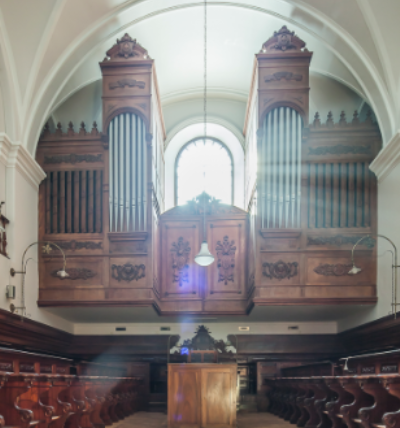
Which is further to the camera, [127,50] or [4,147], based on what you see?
[127,50]

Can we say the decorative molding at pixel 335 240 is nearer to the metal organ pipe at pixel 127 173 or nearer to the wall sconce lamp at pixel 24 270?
the metal organ pipe at pixel 127 173

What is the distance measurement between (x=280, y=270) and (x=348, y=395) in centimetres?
402

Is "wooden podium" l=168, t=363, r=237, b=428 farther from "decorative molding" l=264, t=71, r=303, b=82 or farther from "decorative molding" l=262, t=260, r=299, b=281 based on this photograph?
"decorative molding" l=264, t=71, r=303, b=82

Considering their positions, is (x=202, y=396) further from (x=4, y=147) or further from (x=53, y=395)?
→ (x=4, y=147)

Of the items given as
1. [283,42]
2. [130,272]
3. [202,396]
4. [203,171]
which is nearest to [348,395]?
[202,396]

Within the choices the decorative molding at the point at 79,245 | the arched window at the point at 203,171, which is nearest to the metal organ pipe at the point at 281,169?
the decorative molding at the point at 79,245

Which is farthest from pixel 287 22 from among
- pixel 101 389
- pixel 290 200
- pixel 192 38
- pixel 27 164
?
pixel 101 389

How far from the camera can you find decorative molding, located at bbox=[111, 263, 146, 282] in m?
10.4

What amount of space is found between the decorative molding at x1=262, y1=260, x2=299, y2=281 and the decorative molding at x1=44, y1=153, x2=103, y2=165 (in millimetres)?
3786

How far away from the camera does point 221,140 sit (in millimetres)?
14812

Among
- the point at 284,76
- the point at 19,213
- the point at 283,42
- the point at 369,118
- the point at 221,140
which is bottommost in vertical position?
the point at 19,213

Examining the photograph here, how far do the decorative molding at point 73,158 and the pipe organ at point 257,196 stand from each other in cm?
2

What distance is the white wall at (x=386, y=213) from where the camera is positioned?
9.45m

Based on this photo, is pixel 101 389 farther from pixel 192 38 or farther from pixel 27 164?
pixel 192 38
